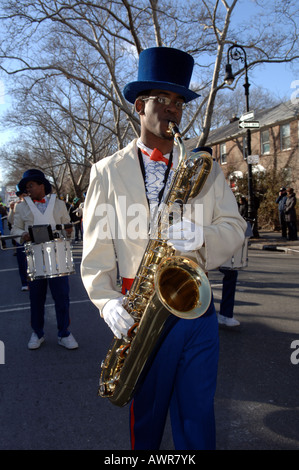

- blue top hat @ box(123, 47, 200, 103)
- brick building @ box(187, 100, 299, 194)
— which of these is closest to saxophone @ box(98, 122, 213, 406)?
blue top hat @ box(123, 47, 200, 103)

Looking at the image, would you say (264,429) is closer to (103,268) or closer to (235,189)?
→ (103,268)

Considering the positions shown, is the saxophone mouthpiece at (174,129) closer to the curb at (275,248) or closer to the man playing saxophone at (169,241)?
the man playing saxophone at (169,241)

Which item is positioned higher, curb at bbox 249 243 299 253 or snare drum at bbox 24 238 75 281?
snare drum at bbox 24 238 75 281

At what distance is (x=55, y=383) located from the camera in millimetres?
3773

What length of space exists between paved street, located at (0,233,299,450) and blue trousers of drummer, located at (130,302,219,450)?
0.90 m

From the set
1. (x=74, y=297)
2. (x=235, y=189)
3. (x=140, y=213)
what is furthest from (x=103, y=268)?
(x=235, y=189)

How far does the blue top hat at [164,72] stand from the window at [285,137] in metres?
22.3

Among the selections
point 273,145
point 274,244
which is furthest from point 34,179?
point 273,145

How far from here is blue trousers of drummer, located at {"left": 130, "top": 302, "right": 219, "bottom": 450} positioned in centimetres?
193

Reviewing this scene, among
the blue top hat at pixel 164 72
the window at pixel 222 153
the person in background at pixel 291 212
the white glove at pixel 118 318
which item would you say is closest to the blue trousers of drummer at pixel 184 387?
the white glove at pixel 118 318

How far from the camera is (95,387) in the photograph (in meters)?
3.68

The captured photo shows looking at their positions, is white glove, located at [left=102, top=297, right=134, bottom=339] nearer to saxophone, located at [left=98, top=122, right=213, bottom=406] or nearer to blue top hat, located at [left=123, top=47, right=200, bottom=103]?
saxophone, located at [left=98, top=122, right=213, bottom=406]

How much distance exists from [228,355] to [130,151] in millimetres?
2799

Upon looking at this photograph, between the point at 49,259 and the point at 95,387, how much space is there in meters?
1.57
